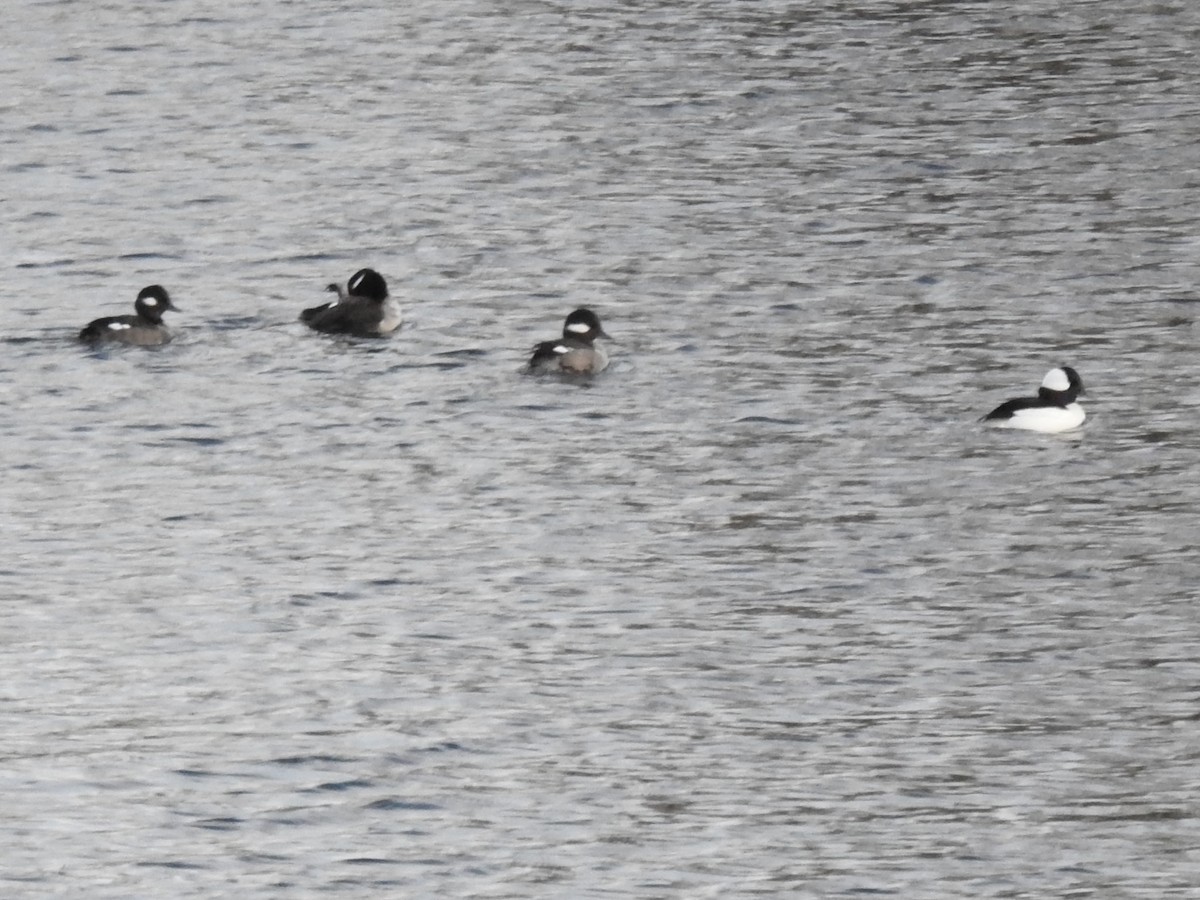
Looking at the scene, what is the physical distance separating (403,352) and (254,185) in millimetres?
7889

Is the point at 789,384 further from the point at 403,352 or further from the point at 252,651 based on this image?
the point at 252,651

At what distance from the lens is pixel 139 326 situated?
2433cm

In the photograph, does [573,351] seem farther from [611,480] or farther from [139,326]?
[139,326]

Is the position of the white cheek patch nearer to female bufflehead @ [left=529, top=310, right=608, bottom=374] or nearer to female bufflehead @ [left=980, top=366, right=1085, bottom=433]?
female bufflehead @ [left=980, top=366, right=1085, bottom=433]

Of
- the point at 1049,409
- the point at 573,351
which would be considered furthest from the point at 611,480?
the point at 1049,409

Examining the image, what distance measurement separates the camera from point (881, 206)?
99.1 ft

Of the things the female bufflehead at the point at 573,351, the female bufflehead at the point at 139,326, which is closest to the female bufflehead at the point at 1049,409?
the female bufflehead at the point at 573,351

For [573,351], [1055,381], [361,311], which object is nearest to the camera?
[1055,381]

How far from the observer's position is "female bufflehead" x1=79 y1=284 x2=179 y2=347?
24.2 meters

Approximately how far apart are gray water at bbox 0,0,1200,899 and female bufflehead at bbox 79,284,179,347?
0.21 meters

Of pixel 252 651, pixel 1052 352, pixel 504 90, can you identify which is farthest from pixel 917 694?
pixel 504 90

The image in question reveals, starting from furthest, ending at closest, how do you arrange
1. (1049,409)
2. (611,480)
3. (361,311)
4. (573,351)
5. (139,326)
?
(361,311) < (139,326) < (573,351) < (1049,409) < (611,480)

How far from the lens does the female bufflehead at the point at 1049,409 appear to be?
21625 millimetres

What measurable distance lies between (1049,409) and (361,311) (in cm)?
670
